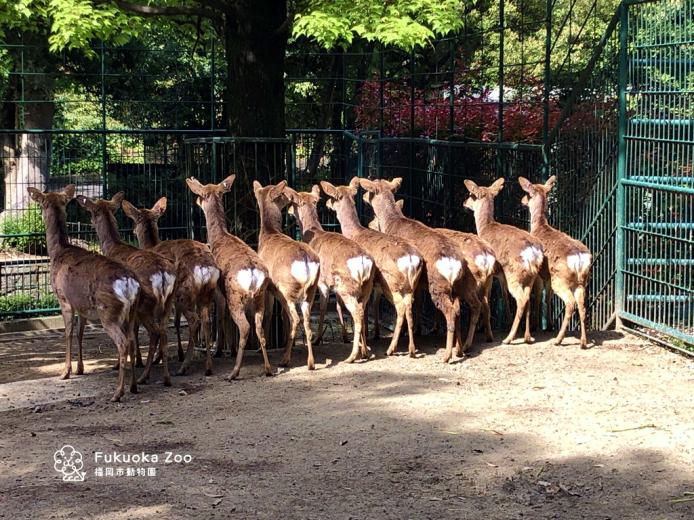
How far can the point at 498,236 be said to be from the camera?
1114 centimetres

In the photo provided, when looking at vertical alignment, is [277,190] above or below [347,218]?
above

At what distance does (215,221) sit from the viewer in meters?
11.2

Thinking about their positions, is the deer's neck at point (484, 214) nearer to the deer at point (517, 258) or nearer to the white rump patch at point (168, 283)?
the deer at point (517, 258)

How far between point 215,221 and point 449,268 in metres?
2.61

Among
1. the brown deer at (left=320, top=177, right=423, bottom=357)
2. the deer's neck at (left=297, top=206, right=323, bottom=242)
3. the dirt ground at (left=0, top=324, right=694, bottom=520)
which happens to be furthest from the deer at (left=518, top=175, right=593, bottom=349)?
the deer's neck at (left=297, top=206, right=323, bottom=242)

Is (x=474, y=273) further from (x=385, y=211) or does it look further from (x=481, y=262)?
(x=385, y=211)

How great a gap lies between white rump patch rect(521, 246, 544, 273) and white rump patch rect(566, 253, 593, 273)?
0.30 meters

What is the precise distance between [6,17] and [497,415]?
674 centimetres

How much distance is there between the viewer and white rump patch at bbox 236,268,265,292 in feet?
33.0

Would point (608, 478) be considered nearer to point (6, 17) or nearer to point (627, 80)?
point (627, 80)

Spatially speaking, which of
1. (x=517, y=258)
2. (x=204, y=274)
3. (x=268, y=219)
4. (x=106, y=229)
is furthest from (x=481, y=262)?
(x=106, y=229)

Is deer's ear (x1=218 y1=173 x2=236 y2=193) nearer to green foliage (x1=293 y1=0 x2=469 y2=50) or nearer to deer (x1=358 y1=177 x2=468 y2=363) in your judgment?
green foliage (x1=293 y1=0 x2=469 y2=50)

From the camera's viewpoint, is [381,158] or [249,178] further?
[381,158]

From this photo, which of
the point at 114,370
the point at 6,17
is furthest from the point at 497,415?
the point at 6,17
